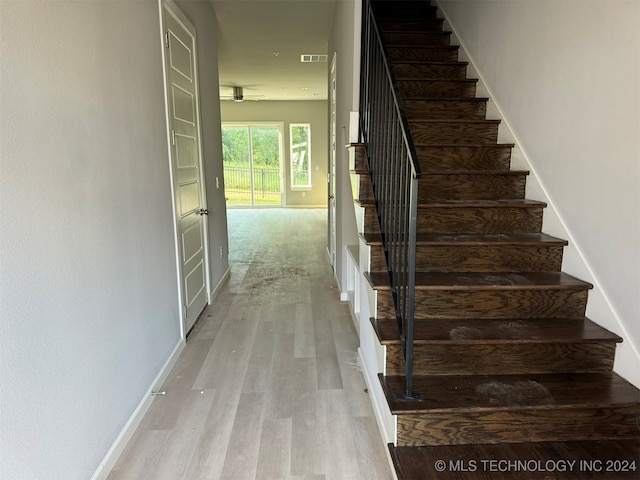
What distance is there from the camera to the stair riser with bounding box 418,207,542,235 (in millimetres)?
2420

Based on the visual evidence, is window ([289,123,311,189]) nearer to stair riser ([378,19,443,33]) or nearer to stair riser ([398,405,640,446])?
stair riser ([378,19,443,33])

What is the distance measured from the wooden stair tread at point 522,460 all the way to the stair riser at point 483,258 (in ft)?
2.86

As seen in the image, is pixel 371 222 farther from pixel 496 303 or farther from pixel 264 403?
pixel 264 403

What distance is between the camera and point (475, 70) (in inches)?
132

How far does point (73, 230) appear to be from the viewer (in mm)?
1538

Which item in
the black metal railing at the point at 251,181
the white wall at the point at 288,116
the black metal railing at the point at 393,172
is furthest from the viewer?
the black metal railing at the point at 251,181

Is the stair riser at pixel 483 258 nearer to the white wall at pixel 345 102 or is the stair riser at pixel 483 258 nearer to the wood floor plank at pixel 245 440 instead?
the wood floor plank at pixel 245 440

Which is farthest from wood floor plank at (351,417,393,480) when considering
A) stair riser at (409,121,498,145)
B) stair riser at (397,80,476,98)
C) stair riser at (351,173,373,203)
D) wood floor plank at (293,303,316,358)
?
stair riser at (397,80,476,98)

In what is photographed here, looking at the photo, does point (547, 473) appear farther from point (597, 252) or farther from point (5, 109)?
point (5, 109)

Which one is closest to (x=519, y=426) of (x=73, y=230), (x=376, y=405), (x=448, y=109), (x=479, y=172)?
(x=376, y=405)

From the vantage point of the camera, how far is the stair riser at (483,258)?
2207mm

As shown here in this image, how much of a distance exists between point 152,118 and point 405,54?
7.76 feet

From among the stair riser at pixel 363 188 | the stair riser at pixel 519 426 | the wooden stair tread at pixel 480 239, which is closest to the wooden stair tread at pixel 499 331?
the stair riser at pixel 519 426

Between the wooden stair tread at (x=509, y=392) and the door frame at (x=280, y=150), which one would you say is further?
the door frame at (x=280, y=150)
